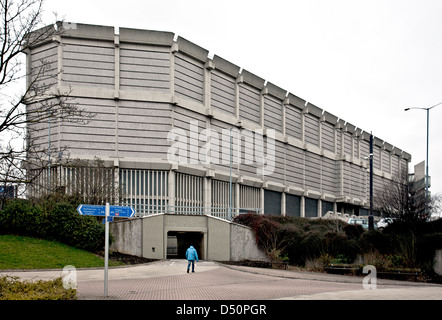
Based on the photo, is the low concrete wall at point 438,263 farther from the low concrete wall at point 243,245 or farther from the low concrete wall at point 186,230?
the low concrete wall at point 243,245

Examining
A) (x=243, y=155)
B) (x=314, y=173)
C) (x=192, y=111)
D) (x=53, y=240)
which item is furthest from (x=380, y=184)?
(x=53, y=240)

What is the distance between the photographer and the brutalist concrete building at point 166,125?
45156 mm

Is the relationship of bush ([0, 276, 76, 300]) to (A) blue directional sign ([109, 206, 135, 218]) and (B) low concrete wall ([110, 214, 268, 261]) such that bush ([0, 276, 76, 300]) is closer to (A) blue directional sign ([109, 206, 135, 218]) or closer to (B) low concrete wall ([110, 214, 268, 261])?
(A) blue directional sign ([109, 206, 135, 218])

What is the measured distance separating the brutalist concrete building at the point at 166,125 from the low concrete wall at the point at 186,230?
2.29 metres

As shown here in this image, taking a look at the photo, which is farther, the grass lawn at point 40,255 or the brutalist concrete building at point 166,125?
the brutalist concrete building at point 166,125

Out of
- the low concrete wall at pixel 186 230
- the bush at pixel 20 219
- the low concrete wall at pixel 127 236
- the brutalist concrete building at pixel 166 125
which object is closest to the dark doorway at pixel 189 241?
the low concrete wall at pixel 186 230

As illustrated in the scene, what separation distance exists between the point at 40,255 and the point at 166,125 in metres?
24.7

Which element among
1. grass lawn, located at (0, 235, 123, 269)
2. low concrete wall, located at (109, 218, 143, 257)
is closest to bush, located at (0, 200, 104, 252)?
grass lawn, located at (0, 235, 123, 269)

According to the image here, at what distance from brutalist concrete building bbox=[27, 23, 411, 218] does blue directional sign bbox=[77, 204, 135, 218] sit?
826 inches

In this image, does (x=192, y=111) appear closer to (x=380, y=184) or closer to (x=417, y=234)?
(x=417, y=234)

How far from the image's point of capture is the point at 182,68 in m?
49.9

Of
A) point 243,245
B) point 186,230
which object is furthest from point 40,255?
point 243,245

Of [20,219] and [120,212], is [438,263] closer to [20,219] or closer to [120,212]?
[120,212]

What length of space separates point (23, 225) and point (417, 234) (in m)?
21.4
